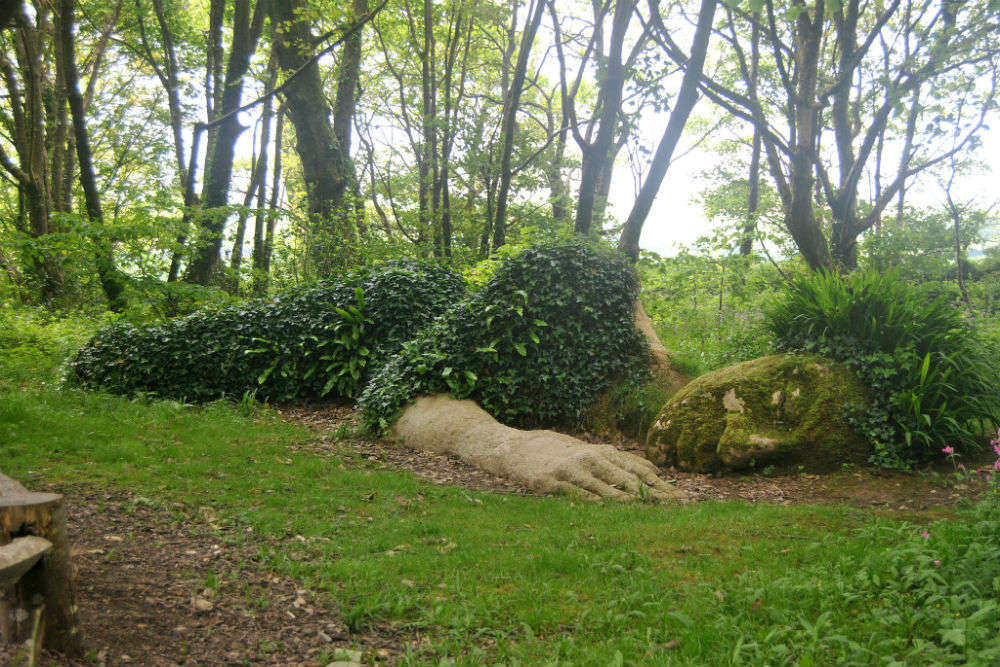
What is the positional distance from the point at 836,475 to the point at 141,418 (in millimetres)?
8181

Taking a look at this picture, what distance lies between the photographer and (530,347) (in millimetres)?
9062

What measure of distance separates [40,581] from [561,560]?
10.1ft

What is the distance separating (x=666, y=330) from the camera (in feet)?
41.3

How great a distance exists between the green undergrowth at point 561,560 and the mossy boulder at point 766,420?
1.42 metres

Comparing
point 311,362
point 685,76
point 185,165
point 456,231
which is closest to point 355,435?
point 311,362

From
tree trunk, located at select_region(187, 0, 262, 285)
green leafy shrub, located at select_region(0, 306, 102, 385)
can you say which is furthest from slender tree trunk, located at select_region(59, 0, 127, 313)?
tree trunk, located at select_region(187, 0, 262, 285)

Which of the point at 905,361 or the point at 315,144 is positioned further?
the point at 315,144

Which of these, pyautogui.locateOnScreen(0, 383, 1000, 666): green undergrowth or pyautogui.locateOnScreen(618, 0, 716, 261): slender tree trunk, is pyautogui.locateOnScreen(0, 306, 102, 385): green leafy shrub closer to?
pyautogui.locateOnScreen(0, 383, 1000, 666): green undergrowth

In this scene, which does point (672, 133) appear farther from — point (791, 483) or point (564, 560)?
point (564, 560)

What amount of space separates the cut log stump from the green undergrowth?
3.91ft

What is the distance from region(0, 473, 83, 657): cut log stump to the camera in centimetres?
264

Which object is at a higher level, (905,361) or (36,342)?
(905,361)

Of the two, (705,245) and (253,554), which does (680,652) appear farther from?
(705,245)

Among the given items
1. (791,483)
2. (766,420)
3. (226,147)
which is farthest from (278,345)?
(791,483)
